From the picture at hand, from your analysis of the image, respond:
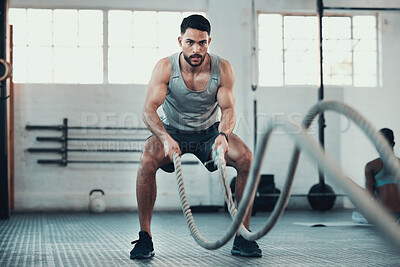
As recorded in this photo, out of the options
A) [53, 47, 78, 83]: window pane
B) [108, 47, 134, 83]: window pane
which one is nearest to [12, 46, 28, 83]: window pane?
[53, 47, 78, 83]: window pane

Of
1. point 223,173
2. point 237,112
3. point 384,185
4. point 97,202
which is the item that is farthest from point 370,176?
point 97,202

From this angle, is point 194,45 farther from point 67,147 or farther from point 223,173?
point 67,147

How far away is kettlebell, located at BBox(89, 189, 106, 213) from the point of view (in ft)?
22.2

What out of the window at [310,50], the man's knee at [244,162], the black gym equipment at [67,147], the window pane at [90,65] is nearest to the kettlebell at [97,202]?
the black gym equipment at [67,147]

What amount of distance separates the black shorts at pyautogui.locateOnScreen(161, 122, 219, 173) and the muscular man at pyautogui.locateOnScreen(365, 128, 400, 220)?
1.44 metres

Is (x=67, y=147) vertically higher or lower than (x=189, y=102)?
lower

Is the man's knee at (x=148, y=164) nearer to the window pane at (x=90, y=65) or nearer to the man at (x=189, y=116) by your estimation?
the man at (x=189, y=116)

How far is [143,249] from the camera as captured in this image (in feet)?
9.32

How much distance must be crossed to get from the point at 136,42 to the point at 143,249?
4.95 m

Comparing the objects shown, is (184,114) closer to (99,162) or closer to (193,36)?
(193,36)

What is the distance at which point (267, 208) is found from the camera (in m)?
6.75

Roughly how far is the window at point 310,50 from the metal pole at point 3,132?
3.46 metres

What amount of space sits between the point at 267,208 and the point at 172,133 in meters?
3.90

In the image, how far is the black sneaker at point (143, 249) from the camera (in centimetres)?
283
